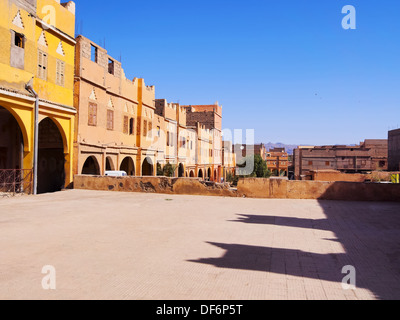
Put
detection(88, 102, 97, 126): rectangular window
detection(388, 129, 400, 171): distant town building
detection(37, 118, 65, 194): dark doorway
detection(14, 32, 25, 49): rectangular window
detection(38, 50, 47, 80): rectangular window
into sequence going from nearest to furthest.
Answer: detection(14, 32, 25, 49): rectangular window < detection(38, 50, 47, 80): rectangular window < detection(37, 118, 65, 194): dark doorway < detection(88, 102, 97, 126): rectangular window < detection(388, 129, 400, 171): distant town building

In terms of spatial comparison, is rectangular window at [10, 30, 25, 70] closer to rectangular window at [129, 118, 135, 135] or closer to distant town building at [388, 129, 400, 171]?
rectangular window at [129, 118, 135, 135]

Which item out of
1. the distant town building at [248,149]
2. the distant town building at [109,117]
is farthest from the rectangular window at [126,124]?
the distant town building at [248,149]

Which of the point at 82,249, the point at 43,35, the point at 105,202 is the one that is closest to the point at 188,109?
the point at 43,35

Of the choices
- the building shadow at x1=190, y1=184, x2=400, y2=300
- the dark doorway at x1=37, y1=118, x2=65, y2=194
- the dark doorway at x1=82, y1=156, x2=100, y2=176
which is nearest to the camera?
the building shadow at x1=190, y1=184, x2=400, y2=300

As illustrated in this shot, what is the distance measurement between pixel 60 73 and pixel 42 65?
138cm

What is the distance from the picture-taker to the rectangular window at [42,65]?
53.5 ft

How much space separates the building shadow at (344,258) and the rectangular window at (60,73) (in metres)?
13.0

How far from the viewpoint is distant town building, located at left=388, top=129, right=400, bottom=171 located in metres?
46.5

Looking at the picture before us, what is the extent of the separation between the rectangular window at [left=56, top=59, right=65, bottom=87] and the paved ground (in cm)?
851

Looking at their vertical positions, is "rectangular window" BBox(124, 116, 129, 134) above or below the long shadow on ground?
above

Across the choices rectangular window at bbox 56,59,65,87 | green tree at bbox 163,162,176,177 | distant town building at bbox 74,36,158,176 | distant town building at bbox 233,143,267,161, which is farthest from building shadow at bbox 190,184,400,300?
distant town building at bbox 233,143,267,161

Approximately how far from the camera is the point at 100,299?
3.91 meters
